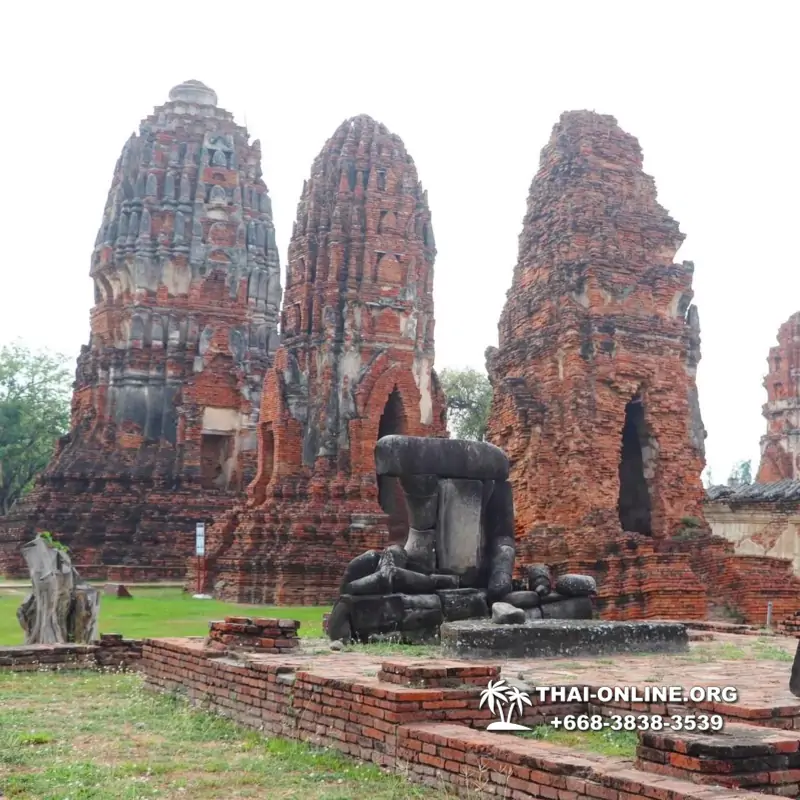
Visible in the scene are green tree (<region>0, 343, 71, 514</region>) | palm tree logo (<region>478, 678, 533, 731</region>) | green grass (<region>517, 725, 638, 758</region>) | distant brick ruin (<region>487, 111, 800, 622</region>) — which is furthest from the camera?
green tree (<region>0, 343, 71, 514</region>)

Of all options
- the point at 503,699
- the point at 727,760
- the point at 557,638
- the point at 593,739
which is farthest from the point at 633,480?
the point at 727,760

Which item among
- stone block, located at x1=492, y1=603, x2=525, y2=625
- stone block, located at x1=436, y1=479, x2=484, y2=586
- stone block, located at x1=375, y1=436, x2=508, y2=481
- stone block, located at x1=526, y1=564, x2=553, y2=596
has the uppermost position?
stone block, located at x1=375, y1=436, x2=508, y2=481

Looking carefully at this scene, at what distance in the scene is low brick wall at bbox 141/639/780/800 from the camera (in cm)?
476

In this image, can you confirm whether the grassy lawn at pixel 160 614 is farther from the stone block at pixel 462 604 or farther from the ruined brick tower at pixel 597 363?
the ruined brick tower at pixel 597 363

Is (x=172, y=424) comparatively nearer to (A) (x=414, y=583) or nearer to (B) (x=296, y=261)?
(B) (x=296, y=261)

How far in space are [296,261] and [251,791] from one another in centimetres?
2048

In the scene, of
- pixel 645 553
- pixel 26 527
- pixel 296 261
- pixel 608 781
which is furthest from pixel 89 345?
pixel 608 781

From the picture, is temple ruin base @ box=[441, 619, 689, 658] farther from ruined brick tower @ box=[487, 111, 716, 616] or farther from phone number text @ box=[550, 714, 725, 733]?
ruined brick tower @ box=[487, 111, 716, 616]

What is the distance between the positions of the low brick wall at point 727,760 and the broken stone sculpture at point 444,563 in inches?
197

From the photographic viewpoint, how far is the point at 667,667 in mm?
7957

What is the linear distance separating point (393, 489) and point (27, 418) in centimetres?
2218

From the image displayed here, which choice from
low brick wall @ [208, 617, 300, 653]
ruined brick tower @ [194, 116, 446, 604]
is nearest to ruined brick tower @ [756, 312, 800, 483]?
ruined brick tower @ [194, 116, 446, 604]

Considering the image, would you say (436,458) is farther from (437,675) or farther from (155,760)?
(155,760)

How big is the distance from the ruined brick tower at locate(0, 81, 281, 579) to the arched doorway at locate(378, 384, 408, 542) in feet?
19.7
